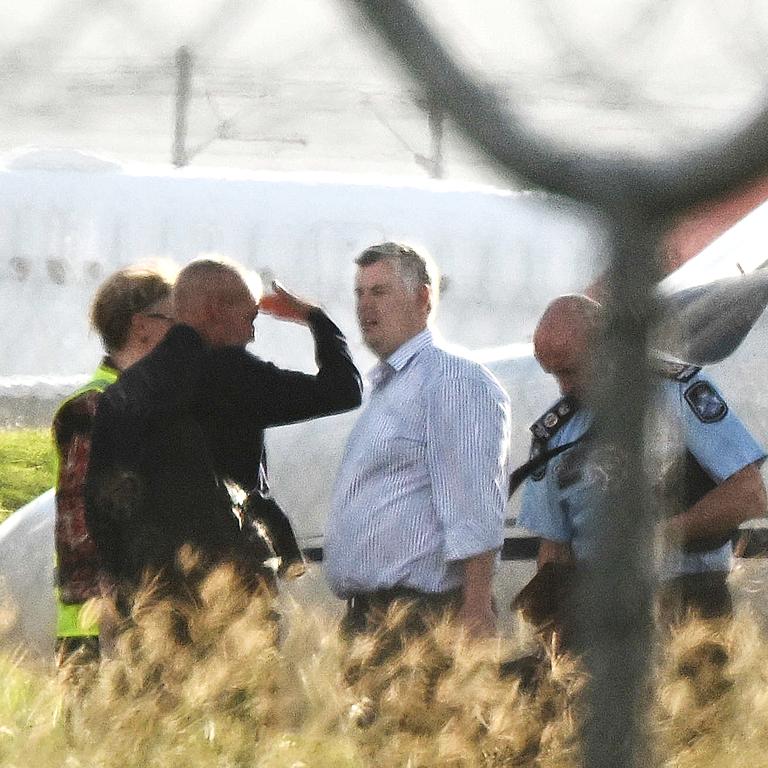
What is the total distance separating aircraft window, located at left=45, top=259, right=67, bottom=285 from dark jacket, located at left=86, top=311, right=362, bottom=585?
12.8 m

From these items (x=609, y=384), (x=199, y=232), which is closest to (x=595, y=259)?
(x=609, y=384)

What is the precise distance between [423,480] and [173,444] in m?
0.57

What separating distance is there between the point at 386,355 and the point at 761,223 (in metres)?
1.98

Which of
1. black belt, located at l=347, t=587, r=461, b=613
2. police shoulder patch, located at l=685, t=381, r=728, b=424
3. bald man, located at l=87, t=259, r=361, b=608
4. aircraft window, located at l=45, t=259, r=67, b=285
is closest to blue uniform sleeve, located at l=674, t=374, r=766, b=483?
police shoulder patch, located at l=685, t=381, r=728, b=424

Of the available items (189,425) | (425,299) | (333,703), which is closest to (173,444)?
(189,425)

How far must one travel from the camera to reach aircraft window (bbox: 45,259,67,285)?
16719 mm

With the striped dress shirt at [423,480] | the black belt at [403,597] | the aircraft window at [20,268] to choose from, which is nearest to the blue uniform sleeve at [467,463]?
the striped dress shirt at [423,480]

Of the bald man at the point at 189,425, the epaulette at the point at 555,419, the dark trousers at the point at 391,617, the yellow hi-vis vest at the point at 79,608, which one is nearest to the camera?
the dark trousers at the point at 391,617

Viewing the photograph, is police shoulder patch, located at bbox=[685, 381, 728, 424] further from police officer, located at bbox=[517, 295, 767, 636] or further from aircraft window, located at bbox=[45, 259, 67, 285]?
aircraft window, located at bbox=[45, 259, 67, 285]

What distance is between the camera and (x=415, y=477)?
404cm

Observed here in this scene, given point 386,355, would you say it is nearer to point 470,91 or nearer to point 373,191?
point 470,91

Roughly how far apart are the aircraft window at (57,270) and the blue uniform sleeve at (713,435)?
1310 centimetres

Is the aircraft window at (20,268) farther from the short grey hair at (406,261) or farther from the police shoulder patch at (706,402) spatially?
the police shoulder patch at (706,402)

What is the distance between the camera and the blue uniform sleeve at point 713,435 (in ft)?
13.6
